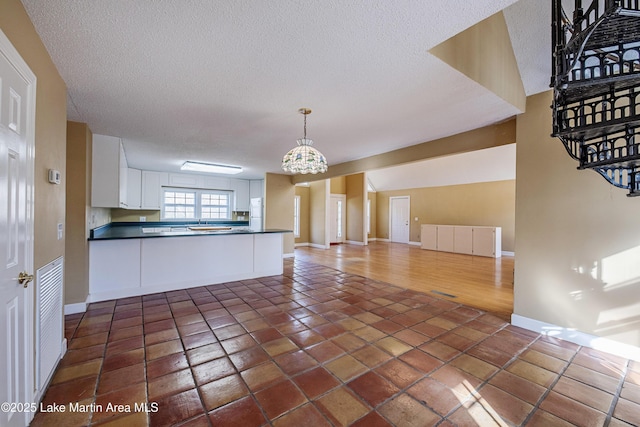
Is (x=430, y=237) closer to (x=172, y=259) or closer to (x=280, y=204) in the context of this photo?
(x=280, y=204)

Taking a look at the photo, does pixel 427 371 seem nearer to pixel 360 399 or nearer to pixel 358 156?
pixel 360 399

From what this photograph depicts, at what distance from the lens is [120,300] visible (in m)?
3.44

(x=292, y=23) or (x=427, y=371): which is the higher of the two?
(x=292, y=23)

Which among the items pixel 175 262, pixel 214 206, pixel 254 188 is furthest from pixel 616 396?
pixel 214 206

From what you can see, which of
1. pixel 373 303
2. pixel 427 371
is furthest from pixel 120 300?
pixel 427 371

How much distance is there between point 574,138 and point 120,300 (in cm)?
503

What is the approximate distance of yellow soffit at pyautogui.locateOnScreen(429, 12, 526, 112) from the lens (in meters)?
1.98

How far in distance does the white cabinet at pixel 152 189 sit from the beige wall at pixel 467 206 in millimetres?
8349

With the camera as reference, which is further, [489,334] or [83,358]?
[489,334]

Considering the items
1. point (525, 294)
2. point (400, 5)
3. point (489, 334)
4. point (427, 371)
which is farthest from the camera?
point (525, 294)

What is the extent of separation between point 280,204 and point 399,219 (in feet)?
18.4

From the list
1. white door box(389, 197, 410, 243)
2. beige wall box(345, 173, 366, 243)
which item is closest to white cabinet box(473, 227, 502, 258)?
white door box(389, 197, 410, 243)

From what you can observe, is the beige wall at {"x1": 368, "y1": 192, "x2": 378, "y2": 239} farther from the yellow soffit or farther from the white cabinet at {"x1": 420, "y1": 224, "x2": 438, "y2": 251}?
the yellow soffit

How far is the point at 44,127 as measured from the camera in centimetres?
169
